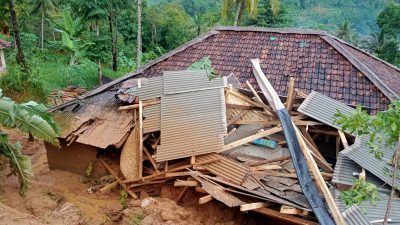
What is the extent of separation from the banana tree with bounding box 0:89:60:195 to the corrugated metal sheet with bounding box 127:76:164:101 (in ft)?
7.71

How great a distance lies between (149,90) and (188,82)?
3.49ft

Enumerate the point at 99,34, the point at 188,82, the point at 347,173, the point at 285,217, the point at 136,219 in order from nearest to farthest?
the point at 285,217 < the point at 347,173 < the point at 136,219 < the point at 188,82 < the point at 99,34

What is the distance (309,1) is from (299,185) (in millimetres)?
94756

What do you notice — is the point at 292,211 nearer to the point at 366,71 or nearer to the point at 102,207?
the point at 102,207

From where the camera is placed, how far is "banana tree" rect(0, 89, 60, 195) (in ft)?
22.6

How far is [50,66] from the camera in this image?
24828 millimetres

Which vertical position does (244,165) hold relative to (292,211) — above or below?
above

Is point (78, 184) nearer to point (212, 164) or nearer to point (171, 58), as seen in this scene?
point (212, 164)

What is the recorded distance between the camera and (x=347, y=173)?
22.8 ft

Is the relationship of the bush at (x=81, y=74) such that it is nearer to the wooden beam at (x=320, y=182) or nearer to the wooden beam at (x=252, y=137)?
the wooden beam at (x=252, y=137)

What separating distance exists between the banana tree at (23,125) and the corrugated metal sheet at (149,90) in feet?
7.71

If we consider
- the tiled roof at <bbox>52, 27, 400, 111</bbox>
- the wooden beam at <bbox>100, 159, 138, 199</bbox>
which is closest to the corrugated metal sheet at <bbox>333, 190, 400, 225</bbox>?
the tiled roof at <bbox>52, 27, 400, 111</bbox>

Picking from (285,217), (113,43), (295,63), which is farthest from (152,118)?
(113,43)

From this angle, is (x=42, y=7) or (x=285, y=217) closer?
(x=285, y=217)
